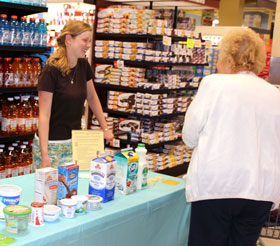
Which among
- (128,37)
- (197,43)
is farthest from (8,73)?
(197,43)

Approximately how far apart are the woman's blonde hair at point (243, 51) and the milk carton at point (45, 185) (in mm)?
1181

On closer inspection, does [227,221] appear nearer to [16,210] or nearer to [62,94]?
[16,210]

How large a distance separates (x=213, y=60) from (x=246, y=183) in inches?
281

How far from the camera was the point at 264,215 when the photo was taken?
241cm

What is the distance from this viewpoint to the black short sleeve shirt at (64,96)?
299 centimetres

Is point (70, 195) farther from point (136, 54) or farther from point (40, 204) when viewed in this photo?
point (136, 54)

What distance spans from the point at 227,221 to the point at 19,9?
3.19 m

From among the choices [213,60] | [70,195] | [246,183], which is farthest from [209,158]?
[213,60]

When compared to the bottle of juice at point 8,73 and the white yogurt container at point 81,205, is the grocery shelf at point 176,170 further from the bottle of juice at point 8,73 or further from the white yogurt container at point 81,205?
the white yogurt container at point 81,205

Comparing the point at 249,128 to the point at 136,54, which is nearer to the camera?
the point at 249,128

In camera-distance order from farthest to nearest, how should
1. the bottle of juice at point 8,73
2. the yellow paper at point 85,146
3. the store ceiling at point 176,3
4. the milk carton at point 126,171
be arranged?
the store ceiling at point 176,3
the bottle of juice at point 8,73
the yellow paper at point 85,146
the milk carton at point 126,171

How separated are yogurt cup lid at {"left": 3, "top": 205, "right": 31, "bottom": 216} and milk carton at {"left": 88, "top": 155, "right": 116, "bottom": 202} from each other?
535 millimetres

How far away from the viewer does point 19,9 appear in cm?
434

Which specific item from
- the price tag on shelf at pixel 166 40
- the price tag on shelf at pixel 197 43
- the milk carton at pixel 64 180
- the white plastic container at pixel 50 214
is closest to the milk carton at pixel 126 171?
the milk carton at pixel 64 180
